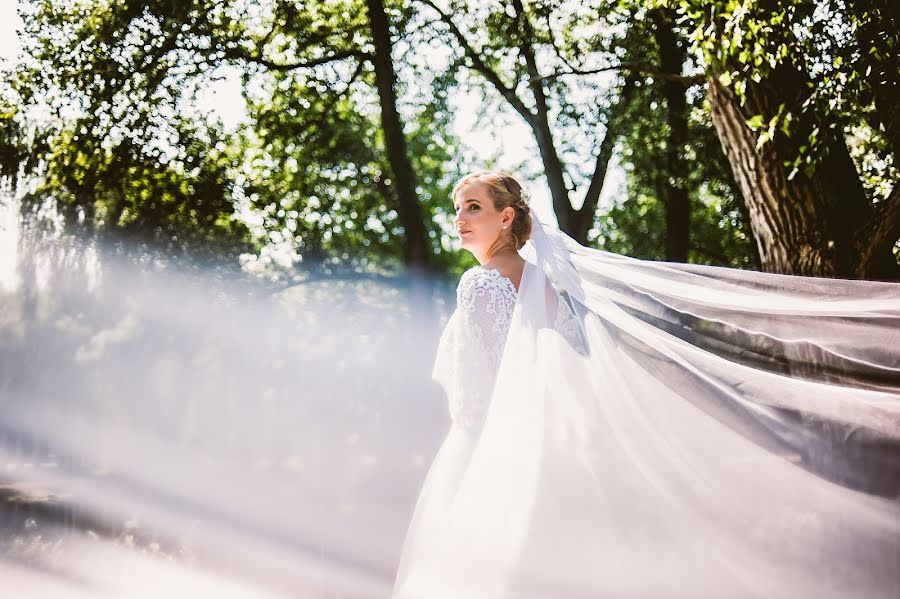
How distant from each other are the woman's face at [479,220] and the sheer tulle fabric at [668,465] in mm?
179

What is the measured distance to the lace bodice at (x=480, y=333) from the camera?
9.06ft

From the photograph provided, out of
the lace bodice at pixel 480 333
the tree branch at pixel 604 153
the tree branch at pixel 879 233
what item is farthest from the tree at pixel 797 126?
the tree branch at pixel 604 153

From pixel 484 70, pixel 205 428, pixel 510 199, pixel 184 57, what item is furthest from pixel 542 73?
pixel 205 428

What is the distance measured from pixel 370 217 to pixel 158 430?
25.2 feet

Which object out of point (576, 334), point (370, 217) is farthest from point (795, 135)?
point (370, 217)

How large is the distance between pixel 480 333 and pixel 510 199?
64cm

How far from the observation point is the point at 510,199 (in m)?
3.02

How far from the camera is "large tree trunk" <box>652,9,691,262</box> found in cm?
939

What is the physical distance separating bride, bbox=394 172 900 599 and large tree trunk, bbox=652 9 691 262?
6199 millimetres

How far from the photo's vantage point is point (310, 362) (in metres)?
16.8

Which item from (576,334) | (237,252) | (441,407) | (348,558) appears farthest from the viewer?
(237,252)

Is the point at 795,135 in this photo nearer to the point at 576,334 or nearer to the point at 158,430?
the point at 576,334

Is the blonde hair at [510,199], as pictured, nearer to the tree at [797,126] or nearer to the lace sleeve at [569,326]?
the lace sleeve at [569,326]

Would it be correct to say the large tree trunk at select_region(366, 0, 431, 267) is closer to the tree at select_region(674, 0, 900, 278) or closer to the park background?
the park background
